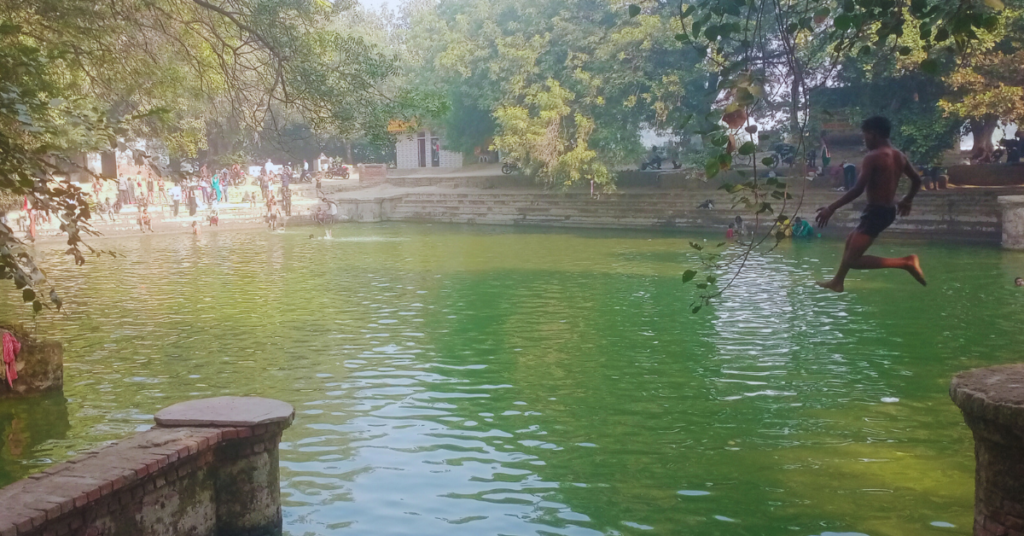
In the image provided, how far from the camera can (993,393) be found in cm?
365

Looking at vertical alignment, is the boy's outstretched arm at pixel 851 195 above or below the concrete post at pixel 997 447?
above

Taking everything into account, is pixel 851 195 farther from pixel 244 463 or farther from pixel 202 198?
pixel 202 198

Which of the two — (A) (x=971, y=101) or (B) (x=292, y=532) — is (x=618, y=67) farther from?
(B) (x=292, y=532)

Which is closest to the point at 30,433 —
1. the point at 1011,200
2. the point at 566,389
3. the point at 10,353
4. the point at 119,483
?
the point at 10,353

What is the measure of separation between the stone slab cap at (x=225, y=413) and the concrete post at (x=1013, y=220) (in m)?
16.7

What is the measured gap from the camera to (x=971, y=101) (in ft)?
59.0

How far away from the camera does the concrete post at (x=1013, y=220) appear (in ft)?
56.6

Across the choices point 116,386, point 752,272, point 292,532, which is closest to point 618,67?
point 752,272

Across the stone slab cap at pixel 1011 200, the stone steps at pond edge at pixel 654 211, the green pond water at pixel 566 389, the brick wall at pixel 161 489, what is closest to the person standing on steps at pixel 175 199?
the stone steps at pond edge at pixel 654 211

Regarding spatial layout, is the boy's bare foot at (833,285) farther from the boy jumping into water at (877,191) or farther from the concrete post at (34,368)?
the concrete post at (34,368)

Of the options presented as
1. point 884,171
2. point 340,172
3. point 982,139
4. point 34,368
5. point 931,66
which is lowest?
point 34,368

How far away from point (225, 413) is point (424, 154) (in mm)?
43227

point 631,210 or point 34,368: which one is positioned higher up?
point 631,210

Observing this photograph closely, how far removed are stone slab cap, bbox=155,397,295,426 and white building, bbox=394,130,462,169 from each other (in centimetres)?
4066
